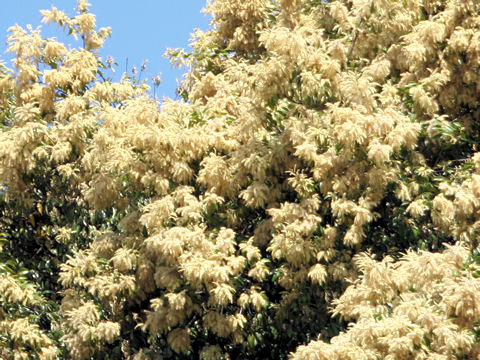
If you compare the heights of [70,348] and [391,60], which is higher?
[391,60]

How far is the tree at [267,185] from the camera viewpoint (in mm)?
11008

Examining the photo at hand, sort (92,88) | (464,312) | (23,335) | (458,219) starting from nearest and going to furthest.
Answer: (464,312) → (458,219) → (23,335) → (92,88)

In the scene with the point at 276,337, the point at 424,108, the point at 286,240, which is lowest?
the point at 276,337

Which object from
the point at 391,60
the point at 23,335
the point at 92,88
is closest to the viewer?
the point at 23,335

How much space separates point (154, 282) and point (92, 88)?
10.8 feet

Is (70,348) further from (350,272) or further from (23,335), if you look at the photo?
(350,272)

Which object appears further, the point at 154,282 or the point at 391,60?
the point at 391,60

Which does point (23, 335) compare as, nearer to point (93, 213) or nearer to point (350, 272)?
point (93, 213)

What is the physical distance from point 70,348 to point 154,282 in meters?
1.38

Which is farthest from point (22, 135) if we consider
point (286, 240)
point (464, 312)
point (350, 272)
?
point (464, 312)

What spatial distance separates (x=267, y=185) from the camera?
38.4ft

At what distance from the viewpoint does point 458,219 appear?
420 inches

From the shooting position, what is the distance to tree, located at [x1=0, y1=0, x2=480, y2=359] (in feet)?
36.1

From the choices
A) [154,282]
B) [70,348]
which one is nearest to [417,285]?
[154,282]
